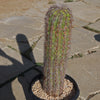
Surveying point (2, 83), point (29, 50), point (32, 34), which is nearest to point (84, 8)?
point (32, 34)

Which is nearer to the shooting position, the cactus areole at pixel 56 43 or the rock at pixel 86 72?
the cactus areole at pixel 56 43

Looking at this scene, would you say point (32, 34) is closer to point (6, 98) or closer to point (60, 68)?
point (6, 98)

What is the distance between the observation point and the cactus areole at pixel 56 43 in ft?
5.51

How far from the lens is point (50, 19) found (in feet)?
5.53

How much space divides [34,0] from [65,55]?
15.3 ft

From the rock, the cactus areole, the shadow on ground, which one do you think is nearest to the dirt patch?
the shadow on ground

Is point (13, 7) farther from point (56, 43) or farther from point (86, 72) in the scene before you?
point (56, 43)

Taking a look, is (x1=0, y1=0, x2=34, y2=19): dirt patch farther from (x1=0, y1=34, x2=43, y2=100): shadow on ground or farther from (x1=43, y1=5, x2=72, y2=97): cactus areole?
(x1=43, y1=5, x2=72, y2=97): cactus areole

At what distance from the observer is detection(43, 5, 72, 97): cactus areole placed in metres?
1.68

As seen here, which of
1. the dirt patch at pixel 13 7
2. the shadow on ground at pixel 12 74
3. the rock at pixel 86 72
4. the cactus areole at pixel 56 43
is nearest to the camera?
the cactus areole at pixel 56 43

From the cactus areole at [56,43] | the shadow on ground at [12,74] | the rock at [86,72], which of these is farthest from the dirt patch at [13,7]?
the cactus areole at [56,43]

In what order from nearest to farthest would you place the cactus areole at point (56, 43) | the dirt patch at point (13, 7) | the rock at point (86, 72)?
the cactus areole at point (56, 43) < the rock at point (86, 72) < the dirt patch at point (13, 7)

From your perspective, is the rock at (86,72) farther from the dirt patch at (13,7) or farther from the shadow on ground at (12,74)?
the dirt patch at (13,7)

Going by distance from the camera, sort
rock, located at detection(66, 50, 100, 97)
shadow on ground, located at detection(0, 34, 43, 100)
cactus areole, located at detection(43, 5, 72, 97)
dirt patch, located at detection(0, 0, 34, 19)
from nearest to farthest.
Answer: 1. cactus areole, located at detection(43, 5, 72, 97)
2. shadow on ground, located at detection(0, 34, 43, 100)
3. rock, located at detection(66, 50, 100, 97)
4. dirt patch, located at detection(0, 0, 34, 19)
